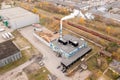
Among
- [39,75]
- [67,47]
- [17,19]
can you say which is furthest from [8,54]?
[17,19]

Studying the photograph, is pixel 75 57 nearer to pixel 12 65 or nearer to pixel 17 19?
pixel 12 65

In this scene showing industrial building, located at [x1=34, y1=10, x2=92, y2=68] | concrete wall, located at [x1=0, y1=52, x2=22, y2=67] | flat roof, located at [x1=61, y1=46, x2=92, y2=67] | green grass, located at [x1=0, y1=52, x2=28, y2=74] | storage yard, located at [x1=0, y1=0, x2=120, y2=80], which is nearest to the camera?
storage yard, located at [x1=0, y1=0, x2=120, y2=80]

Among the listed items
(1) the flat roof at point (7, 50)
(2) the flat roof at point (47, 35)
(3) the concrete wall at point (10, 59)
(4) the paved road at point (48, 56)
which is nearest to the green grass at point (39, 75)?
(4) the paved road at point (48, 56)

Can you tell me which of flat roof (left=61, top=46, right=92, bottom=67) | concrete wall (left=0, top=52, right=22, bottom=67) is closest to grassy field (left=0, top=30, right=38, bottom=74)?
concrete wall (left=0, top=52, right=22, bottom=67)

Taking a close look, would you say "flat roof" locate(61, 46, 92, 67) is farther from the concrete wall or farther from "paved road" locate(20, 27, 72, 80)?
the concrete wall

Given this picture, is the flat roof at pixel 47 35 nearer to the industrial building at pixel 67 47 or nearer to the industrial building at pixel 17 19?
the industrial building at pixel 67 47

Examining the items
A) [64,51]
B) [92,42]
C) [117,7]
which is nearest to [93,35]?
[92,42]

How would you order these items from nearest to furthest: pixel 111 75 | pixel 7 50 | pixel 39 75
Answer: pixel 111 75, pixel 39 75, pixel 7 50

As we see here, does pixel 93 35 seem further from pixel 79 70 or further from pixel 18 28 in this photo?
pixel 18 28
